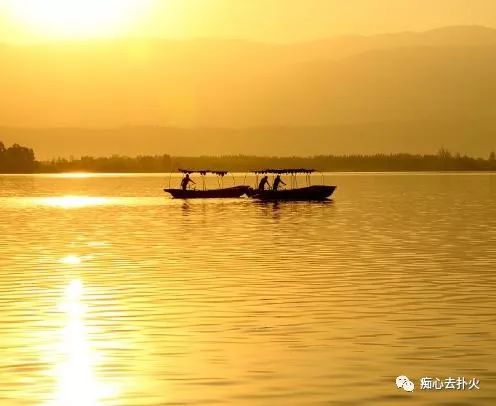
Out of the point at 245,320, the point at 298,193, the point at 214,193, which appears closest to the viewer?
the point at 245,320

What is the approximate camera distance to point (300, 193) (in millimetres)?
114062

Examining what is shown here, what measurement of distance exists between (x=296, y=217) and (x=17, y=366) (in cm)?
6160

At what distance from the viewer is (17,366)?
24.0m

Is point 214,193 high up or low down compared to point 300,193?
down

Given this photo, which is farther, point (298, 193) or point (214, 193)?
point (214, 193)

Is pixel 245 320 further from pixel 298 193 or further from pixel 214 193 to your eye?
pixel 214 193

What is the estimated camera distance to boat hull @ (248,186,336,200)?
374 feet

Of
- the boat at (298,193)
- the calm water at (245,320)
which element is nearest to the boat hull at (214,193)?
the boat at (298,193)

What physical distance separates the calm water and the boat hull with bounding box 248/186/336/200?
5241 centimetres

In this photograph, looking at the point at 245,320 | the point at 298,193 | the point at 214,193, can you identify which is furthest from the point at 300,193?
the point at 245,320

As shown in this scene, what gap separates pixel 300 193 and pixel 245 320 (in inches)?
3319

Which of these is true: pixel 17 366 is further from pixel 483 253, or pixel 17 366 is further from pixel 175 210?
pixel 175 210

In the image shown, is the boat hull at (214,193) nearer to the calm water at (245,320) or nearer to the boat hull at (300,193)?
the boat hull at (300,193)

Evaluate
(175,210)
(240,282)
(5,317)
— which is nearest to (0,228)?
(175,210)
